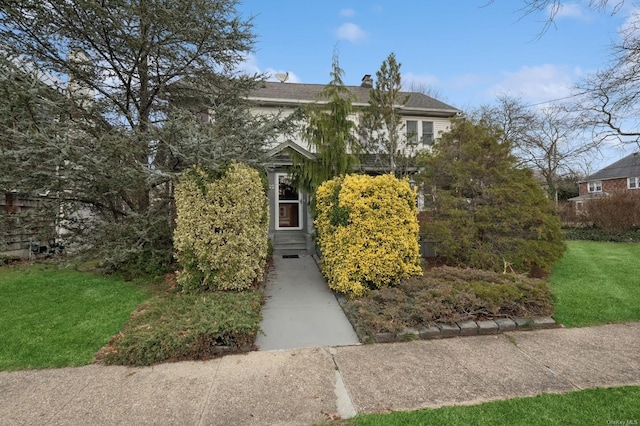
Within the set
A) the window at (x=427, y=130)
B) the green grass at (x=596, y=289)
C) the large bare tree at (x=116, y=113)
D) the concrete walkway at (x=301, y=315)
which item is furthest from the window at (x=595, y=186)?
the large bare tree at (x=116, y=113)

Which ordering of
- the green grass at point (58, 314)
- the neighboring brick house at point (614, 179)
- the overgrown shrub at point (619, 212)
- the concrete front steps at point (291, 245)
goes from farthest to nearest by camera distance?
the neighboring brick house at point (614, 179) < the overgrown shrub at point (619, 212) < the concrete front steps at point (291, 245) < the green grass at point (58, 314)

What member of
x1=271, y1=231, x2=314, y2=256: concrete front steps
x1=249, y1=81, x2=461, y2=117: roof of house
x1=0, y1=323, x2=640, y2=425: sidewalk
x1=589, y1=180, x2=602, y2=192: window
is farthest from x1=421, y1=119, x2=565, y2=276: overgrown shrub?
x1=589, y1=180, x2=602, y2=192: window

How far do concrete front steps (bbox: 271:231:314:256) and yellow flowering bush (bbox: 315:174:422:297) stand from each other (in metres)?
3.74

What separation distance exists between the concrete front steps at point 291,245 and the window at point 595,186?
1420 inches

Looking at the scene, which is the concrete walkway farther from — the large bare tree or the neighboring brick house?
the neighboring brick house

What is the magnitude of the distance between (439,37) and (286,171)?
5.45m

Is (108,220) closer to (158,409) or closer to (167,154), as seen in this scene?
(167,154)

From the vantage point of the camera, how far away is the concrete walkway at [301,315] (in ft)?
14.3

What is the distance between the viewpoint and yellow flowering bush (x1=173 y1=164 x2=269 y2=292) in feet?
17.6

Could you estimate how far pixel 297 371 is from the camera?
351 centimetres

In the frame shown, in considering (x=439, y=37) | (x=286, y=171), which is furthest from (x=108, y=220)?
(x=439, y=37)

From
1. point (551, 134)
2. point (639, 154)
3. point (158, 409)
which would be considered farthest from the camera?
point (551, 134)

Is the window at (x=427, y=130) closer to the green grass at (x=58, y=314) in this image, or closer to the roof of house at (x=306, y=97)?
the roof of house at (x=306, y=97)

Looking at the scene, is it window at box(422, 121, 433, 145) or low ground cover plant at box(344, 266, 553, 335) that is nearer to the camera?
low ground cover plant at box(344, 266, 553, 335)
